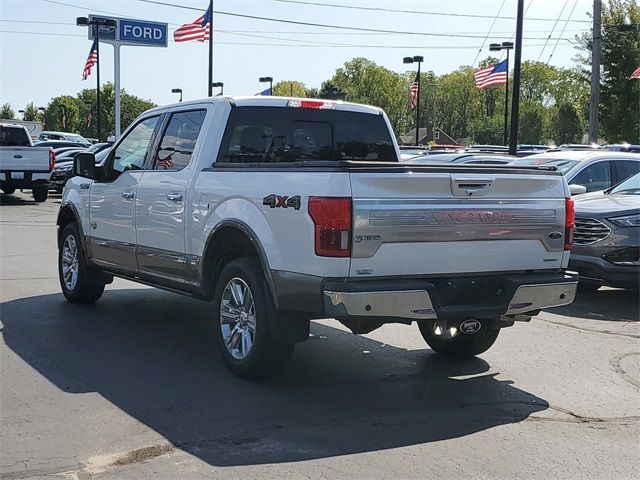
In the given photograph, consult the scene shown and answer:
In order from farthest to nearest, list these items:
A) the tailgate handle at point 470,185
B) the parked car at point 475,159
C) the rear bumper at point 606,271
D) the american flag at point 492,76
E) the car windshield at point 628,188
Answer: the american flag at point 492,76 → the parked car at point 475,159 → the car windshield at point 628,188 → the rear bumper at point 606,271 → the tailgate handle at point 470,185

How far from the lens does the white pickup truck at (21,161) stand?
2144 centimetres

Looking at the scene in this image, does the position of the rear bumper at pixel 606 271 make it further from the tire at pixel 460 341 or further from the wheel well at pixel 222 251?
the wheel well at pixel 222 251

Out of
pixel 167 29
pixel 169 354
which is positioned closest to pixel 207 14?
pixel 167 29

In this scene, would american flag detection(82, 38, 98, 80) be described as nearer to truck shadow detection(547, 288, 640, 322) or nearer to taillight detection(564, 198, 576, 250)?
truck shadow detection(547, 288, 640, 322)

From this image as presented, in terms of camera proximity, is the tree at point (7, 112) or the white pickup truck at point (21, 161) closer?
the white pickup truck at point (21, 161)

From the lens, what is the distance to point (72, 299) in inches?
327

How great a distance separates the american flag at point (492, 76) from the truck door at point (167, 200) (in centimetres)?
2700

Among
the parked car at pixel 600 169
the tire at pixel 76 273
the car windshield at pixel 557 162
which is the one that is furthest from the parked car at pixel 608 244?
the tire at pixel 76 273

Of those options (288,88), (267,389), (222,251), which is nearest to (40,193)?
(222,251)

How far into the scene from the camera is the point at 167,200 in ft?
21.3

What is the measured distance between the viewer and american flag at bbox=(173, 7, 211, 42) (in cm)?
3009

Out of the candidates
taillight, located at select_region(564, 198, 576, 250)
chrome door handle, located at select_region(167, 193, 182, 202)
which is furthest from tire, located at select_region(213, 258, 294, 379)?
taillight, located at select_region(564, 198, 576, 250)

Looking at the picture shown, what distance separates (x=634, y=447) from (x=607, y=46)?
34.7 m

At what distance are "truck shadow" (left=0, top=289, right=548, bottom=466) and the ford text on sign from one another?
25.8 m
